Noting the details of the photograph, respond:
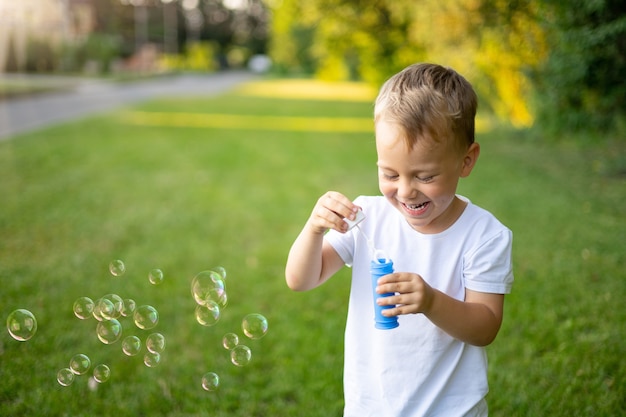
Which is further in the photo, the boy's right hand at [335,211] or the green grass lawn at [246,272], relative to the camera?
the green grass lawn at [246,272]

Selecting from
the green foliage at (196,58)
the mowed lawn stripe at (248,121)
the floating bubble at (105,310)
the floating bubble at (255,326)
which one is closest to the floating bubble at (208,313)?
the floating bubble at (255,326)

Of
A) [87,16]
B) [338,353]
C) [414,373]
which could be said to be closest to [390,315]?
[414,373]

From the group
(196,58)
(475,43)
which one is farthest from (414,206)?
(196,58)

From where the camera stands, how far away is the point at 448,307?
5.57ft

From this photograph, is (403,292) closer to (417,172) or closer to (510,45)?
(417,172)

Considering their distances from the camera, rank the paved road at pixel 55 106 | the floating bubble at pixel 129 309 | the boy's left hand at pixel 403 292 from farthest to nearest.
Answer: the paved road at pixel 55 106 < the floating bubble at pixel 129 309 < the boy's left hand at pixel 403 292

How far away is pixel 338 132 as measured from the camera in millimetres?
14648

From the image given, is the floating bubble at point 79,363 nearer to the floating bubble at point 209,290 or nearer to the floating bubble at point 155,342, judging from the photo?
the floating bubble at point 155,342

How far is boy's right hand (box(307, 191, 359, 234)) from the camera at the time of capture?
67.0 inches

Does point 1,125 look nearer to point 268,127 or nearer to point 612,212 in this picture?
point 268,127

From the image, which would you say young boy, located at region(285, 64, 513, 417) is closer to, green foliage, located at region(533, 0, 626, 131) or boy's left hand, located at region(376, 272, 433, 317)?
boy's left hand, located at region(376, 272, 433, 317)

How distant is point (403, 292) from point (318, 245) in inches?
13.2

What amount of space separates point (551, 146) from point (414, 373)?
991cm

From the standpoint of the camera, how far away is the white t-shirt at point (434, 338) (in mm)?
1802
